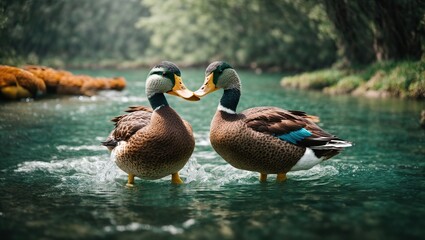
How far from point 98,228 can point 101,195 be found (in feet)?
5.62

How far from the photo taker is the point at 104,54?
268 ft

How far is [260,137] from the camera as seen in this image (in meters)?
7.37

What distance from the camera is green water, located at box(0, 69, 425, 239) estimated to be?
559 cm

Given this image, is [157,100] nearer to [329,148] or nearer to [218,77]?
[218,77]

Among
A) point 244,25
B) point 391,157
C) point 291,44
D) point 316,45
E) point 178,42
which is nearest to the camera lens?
point 391,157

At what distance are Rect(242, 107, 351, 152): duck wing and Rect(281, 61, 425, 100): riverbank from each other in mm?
14614

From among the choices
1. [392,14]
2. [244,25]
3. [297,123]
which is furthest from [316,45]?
[297,123]

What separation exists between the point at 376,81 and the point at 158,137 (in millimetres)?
20034

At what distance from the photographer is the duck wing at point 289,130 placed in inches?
296

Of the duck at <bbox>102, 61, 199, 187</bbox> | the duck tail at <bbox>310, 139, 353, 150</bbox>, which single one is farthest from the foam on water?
the duck tail at <bbox>310, 139, 353, 150</bbox>

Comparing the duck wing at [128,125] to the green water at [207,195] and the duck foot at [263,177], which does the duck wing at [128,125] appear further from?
the duck foot at [263,177]

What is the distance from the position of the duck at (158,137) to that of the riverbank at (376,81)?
15.8 m

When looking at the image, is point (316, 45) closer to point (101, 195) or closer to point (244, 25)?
point (244, 25)

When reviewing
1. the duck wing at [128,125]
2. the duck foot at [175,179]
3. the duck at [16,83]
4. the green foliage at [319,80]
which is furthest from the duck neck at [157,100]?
the green foliage at [319,80]
